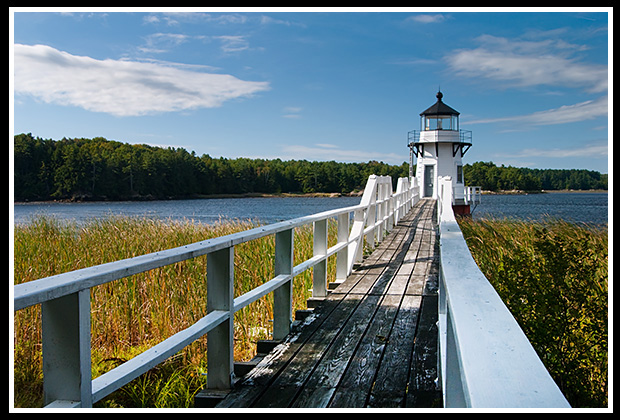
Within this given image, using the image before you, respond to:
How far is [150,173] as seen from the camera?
74.8 metres

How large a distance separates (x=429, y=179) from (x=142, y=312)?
101 ft

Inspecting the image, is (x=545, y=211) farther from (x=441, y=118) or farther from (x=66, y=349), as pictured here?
(x=66, y=349)

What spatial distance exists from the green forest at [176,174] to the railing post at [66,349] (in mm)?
47529

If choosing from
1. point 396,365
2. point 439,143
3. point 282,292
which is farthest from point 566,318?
point 439,143

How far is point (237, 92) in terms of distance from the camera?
1149 inches

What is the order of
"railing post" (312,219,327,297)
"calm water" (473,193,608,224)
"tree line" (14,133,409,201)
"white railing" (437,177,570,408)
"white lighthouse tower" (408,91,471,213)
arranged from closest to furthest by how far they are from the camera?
"white railing" (437,177,570,408), "railing post" (312,219,327,297), "calm water" (473,193,608,224), "white lighthouse tower" (408,91,471,213), "tree line" (14,133,409,201)

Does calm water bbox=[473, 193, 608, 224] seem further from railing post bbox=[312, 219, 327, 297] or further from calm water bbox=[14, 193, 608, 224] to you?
railing post bbox=[312, 219, 327, 297]

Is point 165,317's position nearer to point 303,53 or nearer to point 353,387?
point 353,387

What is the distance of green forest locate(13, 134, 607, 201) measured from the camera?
57.1m

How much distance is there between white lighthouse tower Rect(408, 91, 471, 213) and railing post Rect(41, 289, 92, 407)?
1261 inches

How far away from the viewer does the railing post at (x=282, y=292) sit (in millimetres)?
4277

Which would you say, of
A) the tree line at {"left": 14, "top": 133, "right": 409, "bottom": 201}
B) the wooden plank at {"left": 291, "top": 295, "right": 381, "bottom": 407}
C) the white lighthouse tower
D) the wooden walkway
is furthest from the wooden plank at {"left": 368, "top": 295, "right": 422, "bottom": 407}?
the tree line at {"left": 14, "top": 133, "right": 409, "bottom": 201}

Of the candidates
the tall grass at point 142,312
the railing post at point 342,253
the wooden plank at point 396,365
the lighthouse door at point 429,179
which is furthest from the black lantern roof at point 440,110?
the wooden plank at point 396,365

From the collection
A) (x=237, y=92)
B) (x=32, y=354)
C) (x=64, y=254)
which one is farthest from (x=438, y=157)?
(x=32, y=354)
